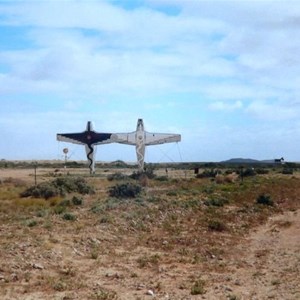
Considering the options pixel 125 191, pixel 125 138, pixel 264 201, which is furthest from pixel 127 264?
pixel 125 138

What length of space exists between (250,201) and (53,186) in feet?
39.5

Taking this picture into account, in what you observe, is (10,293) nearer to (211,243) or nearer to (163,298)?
(163,298)

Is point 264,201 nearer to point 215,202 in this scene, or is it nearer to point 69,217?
point 215,202

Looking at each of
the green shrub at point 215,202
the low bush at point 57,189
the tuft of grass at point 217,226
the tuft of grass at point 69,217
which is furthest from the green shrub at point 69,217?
the green shrub at point 215,202

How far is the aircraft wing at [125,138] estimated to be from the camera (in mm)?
58375

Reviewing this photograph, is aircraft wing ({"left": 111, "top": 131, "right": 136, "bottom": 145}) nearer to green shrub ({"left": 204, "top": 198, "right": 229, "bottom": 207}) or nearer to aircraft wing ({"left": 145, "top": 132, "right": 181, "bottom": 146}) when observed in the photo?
aircraft wing ({"left": 145, "top": 132, "right": 181, "bottom": 146})

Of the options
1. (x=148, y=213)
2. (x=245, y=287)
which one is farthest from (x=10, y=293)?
(x=148, y=213)

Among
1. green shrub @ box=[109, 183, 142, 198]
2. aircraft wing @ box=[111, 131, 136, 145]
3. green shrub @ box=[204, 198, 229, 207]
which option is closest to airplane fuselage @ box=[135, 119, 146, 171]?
aircraft wing @ box=[111, 131, 136, 145]

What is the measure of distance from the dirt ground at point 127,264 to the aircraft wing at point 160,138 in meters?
32.2

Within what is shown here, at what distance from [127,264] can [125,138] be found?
135 feet

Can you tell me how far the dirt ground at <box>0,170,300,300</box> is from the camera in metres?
14.5

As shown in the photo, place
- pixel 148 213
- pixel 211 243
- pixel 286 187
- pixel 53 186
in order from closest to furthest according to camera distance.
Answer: pixel 211 243, pixel 148 213, pixel 53 186, pixel 286 187

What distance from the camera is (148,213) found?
28.1 m

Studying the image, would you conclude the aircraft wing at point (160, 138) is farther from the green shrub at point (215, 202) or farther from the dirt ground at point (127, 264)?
the dirt ground at point (127, 264)
